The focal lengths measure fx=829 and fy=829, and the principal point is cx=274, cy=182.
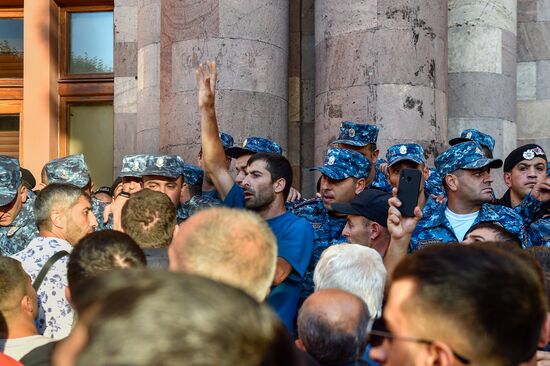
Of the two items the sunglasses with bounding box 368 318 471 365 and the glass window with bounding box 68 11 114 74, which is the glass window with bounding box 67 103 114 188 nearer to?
the glass window with bounding box 68 11 114 74

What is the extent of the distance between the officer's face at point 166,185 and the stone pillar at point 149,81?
287cm

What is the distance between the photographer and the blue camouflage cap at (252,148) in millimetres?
6762

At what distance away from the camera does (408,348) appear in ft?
6.47

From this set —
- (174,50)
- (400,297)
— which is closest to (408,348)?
(400,297)

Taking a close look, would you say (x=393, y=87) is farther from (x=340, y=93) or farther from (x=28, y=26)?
(x=28, y=26)

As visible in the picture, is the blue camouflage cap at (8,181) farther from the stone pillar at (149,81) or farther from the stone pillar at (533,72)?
the stone pillar at (533,72)

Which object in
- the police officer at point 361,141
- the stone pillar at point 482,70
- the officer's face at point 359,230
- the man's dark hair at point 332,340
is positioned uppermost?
the stone pillar at point 482,70

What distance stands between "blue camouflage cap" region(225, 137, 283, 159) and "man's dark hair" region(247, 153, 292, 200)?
3.96ft

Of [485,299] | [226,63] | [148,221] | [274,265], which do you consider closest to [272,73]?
[226,63]

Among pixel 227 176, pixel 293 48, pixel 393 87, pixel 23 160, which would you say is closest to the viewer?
pixel 227 176

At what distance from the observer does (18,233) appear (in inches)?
237

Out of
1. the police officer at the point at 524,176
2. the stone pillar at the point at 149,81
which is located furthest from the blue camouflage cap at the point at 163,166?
the stone pillar at the point at 149,81

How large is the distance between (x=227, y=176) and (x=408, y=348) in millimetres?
3367

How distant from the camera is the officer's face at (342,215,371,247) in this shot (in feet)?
15.9
